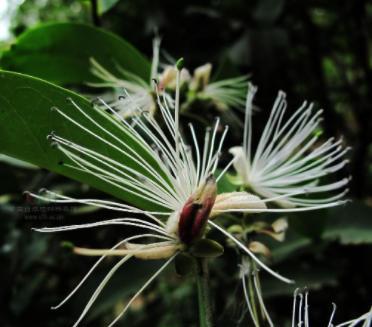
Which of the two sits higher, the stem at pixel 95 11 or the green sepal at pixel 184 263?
the stem at pixel 95 11

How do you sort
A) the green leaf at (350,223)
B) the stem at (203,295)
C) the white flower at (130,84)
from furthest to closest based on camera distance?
1. the green leaf at (350,223)
2. the white flower at (130,84)
3. the stem at (203,295)

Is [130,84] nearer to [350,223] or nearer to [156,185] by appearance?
[156,185]

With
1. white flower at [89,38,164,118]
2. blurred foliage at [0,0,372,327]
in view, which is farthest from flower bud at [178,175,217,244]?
blurred foliage at [0,0,372,327]

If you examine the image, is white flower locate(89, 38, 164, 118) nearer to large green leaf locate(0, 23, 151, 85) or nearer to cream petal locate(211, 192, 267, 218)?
large green leaf locate(0, 23, 151, 85)

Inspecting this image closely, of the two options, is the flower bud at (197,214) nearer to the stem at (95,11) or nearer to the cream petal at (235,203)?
the cream petal at (235,203)

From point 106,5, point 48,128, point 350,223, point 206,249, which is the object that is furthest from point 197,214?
point 350,223

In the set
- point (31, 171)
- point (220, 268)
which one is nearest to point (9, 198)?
point (31, 171)

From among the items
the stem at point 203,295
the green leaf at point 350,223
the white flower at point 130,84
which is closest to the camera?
the stem at point 203,295

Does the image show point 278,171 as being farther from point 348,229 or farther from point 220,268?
point 220,268

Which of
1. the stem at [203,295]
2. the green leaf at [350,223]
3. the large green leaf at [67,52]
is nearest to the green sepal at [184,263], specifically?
the stem at [203,295]
